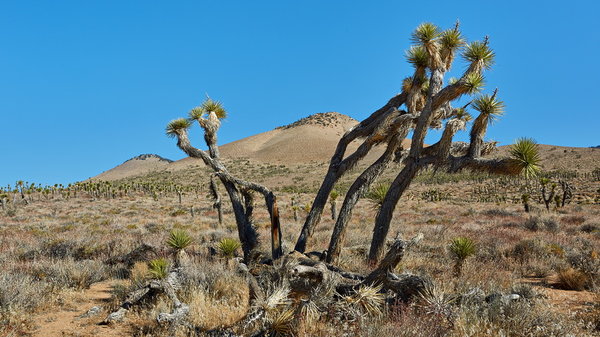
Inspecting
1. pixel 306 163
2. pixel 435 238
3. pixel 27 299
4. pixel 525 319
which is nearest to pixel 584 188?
pixel 435 238

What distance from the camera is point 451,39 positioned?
1001 cm

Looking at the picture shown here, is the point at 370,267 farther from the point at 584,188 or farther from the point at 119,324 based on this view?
the point at 584,188

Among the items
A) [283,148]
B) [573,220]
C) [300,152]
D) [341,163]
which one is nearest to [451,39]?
[341,163]

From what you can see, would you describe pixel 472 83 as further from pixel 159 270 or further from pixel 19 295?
pixel 19 295

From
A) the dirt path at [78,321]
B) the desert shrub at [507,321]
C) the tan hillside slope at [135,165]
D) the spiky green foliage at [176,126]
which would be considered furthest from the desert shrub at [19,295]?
the tan hillside slope at [135,165]

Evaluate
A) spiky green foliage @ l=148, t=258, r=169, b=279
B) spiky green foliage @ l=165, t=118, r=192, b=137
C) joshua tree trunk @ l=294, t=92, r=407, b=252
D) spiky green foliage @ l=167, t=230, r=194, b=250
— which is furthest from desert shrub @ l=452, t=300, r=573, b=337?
spiky green foliage @ l=165, t=118, r=192, b=137

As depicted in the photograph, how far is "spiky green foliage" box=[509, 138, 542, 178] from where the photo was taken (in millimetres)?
8281

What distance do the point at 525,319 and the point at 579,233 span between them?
1350 centimetres

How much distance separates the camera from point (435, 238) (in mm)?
14039

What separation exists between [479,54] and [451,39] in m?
0.88

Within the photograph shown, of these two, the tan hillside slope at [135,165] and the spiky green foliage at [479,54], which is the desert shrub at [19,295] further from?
the tan hillside slope at [135,165]

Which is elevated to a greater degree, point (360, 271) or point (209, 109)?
point (209, 109)

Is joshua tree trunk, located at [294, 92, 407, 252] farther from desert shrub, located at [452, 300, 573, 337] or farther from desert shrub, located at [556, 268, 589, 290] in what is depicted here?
desert shrub, located at [452, 300, 573, 337]

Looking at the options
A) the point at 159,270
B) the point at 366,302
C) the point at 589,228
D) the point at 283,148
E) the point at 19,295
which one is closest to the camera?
the point at 366,302
